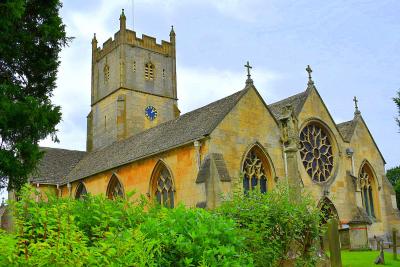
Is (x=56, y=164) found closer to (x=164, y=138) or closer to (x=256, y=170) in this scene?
(x=164, y=138)

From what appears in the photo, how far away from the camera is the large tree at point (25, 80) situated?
13774 millimetres

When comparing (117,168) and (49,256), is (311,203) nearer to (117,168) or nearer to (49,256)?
(49,256)

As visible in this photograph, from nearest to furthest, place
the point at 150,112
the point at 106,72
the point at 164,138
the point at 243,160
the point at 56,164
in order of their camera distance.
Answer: the point at 243,160
the point at 164,138
the point at 56,164
the point at 150,112
the point at 106,72

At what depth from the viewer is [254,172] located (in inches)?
972

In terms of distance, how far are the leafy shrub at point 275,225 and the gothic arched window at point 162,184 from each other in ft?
44.7

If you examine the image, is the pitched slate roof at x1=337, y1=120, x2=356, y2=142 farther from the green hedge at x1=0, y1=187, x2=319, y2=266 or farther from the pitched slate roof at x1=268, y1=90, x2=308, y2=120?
the green hedge at x1=0, y1=187, x2=319, y2=266

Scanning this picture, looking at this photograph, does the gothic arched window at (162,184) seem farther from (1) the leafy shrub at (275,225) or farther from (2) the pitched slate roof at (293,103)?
(1) the leafy shrub at (275,225)

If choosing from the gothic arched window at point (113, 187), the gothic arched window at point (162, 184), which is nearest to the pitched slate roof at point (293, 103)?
the gothic arched window at point (162, 184)

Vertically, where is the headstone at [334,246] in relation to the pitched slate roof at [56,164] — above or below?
below

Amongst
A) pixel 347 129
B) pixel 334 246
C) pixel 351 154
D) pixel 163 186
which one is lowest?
pixel 334 246

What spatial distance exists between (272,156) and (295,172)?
943 centimetres

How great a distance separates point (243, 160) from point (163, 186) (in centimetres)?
505

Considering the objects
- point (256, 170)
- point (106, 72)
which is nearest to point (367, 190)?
point (256, 170)

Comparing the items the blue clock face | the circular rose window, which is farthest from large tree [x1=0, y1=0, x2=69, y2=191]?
the blue clock face
